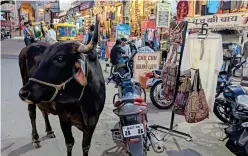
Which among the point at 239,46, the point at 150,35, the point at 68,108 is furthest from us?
the point at 150,35

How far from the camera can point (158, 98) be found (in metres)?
6.07

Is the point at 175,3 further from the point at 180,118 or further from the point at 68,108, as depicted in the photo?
the point at 68,108

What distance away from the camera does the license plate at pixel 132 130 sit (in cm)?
284

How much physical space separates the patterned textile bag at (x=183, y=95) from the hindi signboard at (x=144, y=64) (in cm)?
345

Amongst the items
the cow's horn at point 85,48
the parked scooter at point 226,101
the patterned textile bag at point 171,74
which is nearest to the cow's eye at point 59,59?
the cow's horn at point 85,48

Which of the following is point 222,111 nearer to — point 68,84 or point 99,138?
point 99,138

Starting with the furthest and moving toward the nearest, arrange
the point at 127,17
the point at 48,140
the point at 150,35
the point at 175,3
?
1. the point at 127,17
2. the point at 175,3
3. the point at 150,35
4. the point at 48,140

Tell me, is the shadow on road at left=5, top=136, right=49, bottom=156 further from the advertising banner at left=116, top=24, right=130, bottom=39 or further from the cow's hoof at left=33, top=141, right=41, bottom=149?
the advertising banner at left=116, top=24, right=130, bottom=39

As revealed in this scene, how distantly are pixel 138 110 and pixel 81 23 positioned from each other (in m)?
28.2

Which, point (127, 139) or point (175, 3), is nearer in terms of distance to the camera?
point (127, 139)

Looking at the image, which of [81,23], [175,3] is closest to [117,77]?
[175,3]

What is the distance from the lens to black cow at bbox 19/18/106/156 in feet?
7.59

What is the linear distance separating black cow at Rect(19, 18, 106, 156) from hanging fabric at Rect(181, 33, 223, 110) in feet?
5.91

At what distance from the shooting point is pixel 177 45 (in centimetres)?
430
